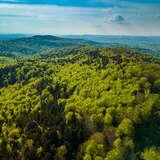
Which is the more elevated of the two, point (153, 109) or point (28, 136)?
point (153, 109)

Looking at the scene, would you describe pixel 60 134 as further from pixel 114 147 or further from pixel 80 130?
pixel 114 147

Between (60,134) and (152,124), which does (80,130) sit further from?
(152,124)

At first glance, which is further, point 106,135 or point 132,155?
point 106,135

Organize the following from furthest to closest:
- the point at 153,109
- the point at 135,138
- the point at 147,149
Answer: the point at 153,109 → the point at 135,138 → the point at 147,149

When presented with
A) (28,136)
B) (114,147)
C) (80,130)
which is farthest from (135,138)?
(28,136)

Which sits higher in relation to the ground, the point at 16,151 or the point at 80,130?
the point at 80,130

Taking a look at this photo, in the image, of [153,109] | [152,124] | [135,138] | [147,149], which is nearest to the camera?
[147,149]

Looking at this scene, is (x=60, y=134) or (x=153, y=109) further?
(x=153, y=109)

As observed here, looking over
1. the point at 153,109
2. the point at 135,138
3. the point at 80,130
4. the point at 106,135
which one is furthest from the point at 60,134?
the point at 153,109

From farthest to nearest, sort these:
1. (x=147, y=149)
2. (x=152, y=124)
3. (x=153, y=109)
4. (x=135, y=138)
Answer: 1. (x=153, y=109)
2. (x=152, y=124)
3. (x=135, y=138)
4. (x=147, y=149)
